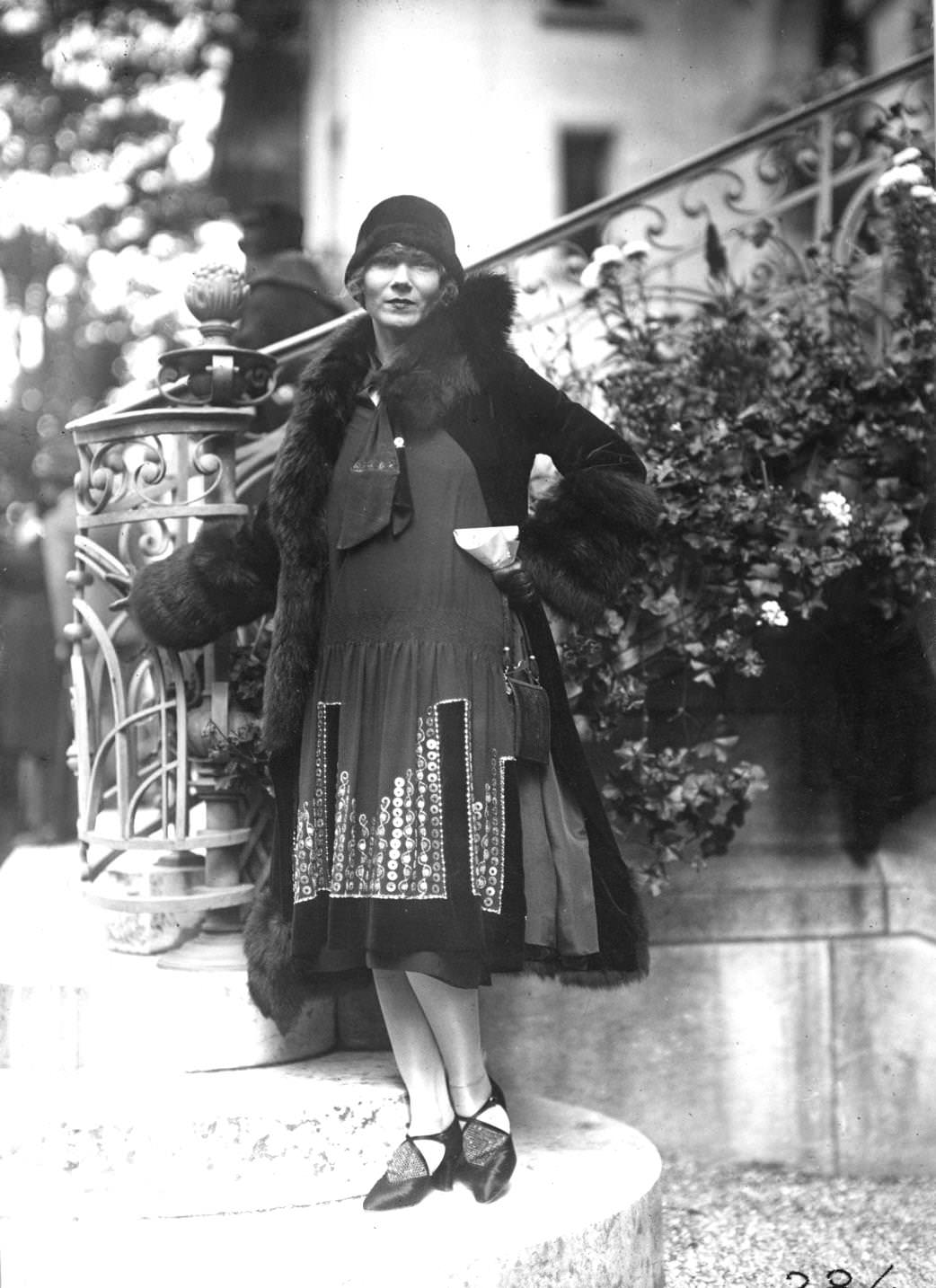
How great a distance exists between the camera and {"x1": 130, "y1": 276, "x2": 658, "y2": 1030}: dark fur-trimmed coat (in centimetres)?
271

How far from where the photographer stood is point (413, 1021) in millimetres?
2789

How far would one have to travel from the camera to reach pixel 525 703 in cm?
267

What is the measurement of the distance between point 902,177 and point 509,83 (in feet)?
17.7

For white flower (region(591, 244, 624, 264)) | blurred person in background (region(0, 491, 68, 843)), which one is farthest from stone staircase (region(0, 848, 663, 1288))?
blurred person in background (region(0, 491, 68, 843))

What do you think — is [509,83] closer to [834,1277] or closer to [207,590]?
[207,590]

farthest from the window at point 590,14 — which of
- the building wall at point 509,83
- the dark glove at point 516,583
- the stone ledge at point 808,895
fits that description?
the dark glove at point 516,583

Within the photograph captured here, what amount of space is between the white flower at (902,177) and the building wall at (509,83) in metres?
3.98

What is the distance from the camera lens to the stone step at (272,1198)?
245 centimetres

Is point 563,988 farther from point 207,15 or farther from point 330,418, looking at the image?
point 207,15

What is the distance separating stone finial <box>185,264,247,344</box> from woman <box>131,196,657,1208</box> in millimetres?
625

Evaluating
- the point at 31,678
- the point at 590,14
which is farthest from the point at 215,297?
the point at 590,14

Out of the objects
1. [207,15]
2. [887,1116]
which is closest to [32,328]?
[207,15]

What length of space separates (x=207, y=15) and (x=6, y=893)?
27.5 feet

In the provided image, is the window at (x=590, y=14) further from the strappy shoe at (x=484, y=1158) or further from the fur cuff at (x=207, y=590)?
the strappy shoe at (x=484, y=1158)
